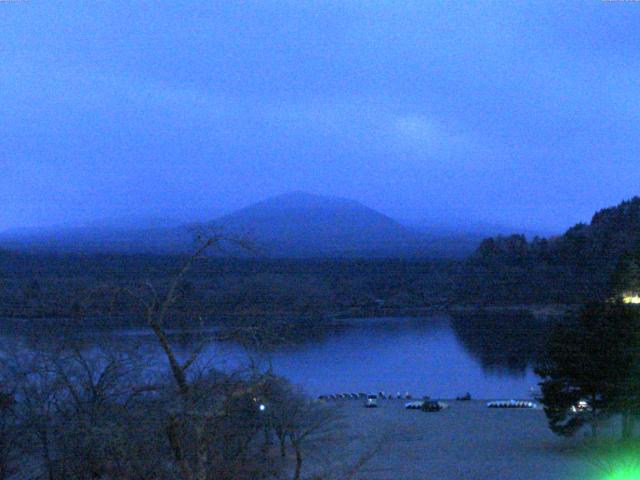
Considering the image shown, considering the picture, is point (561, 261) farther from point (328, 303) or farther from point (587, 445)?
point (587, 445)

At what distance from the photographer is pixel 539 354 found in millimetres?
21078

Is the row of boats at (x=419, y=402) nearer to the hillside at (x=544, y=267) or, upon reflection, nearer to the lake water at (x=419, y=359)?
the lake water at (x=419, y=359)

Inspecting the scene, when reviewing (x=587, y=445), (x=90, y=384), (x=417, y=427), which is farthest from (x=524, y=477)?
(x=90, y=384)

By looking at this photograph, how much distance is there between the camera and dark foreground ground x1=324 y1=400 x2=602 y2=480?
30.8ft

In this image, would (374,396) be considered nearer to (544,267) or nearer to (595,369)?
(595,369)

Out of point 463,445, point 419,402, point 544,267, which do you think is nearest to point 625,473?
point 463,445

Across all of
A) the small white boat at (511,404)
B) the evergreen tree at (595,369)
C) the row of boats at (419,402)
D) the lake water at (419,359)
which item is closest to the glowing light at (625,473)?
the evergreen tree at (595,369)

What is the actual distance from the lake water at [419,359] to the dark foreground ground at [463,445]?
69.9 inches

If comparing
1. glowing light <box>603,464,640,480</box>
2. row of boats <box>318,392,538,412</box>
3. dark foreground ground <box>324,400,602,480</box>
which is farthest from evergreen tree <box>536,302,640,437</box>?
row of boats <box>318,392,538,412</box>

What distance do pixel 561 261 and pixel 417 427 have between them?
1816 cm

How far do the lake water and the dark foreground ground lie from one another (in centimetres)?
178

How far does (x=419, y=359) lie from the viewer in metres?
21.1

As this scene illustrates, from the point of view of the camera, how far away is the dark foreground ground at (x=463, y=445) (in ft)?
30.8

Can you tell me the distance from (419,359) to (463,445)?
9.33 meters
